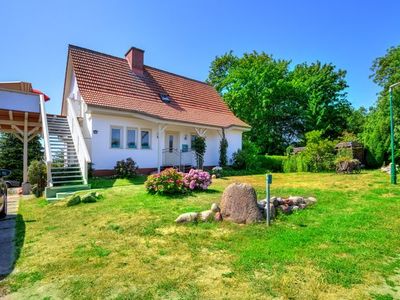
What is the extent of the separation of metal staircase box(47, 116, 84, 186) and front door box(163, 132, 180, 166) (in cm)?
548

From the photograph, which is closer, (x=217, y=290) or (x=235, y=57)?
(x=217, y=290)

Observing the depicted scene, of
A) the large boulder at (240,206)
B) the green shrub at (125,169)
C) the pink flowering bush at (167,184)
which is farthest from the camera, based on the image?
the green shrub at (125,169)

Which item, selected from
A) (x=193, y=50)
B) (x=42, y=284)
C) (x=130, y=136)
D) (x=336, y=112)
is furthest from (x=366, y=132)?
(x=42, y=284)

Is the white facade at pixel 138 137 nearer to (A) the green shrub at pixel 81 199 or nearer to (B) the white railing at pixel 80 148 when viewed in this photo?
(B) the white railing at pixel 80 148

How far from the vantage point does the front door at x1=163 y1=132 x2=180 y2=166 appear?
54.6 feet

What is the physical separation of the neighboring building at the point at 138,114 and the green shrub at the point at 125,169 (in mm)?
568

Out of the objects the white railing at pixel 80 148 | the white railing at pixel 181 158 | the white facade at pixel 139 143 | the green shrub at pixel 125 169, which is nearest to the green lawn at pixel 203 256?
the white railing at pixel 80 148

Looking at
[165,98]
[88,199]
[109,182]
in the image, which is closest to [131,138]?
[109,182]

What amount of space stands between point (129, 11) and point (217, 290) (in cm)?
1236

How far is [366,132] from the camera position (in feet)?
70.5

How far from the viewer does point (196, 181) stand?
8891 millimetres

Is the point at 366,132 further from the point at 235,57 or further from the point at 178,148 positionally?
the point at 235,57

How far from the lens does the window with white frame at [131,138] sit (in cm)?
1465

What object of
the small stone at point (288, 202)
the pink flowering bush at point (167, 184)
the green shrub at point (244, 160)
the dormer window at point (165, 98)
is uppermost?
the dormer window at point (165, 98)
